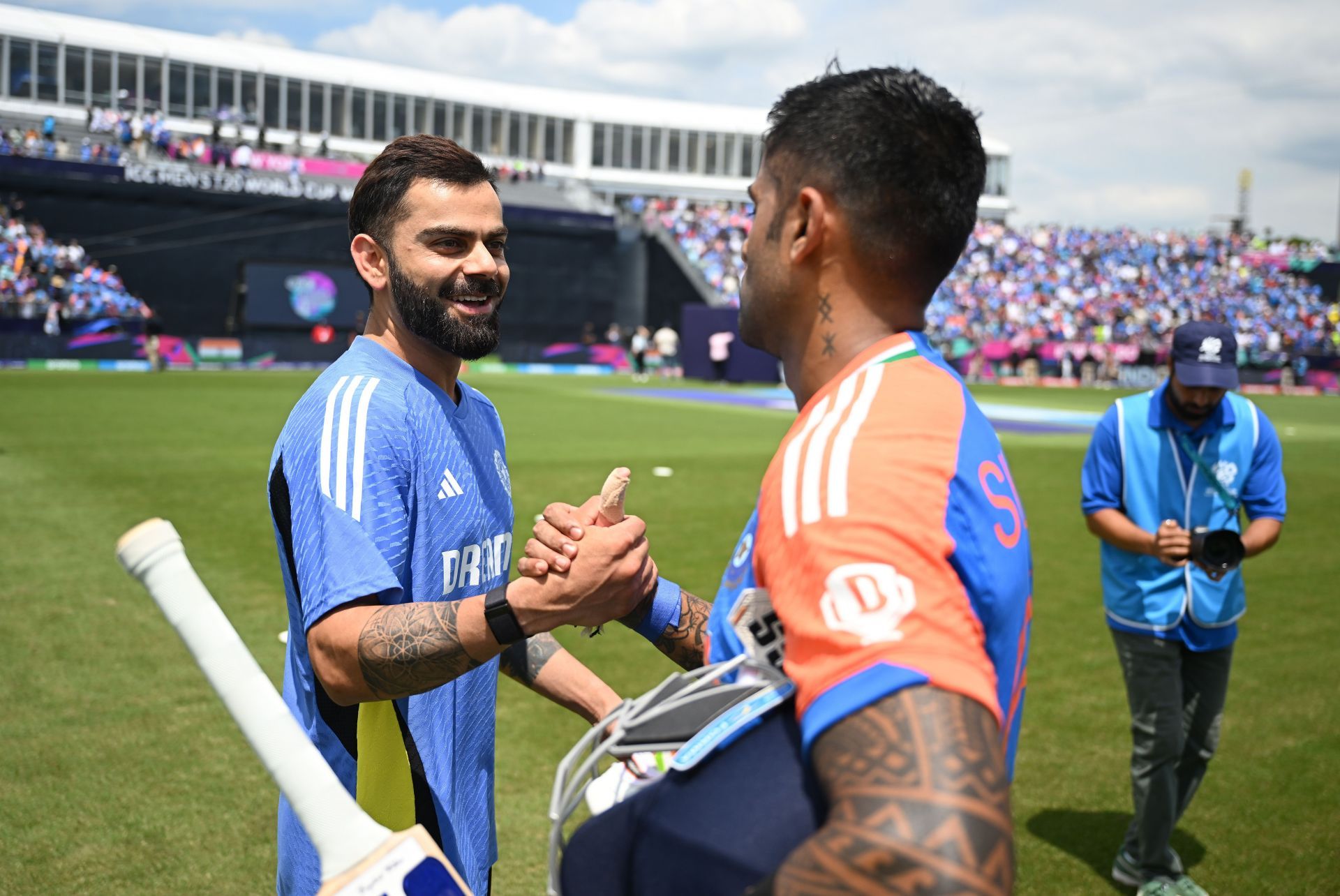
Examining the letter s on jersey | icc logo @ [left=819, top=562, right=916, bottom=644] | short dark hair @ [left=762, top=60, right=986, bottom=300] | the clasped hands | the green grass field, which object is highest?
short dark hair @ [left=762, top=60, right=986, bottom=300]

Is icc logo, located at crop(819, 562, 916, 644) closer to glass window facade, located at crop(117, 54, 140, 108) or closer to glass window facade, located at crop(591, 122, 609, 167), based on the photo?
glass window facade, located at crop(117, 54, 140, 108)

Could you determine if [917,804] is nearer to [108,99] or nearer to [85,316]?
[85,316]

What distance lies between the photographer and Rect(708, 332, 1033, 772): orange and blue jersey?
1260mm

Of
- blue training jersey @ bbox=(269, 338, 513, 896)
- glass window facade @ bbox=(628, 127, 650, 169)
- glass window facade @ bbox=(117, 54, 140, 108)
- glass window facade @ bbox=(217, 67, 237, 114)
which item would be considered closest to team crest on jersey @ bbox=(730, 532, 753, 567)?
blue training jersey @ bbox=(269, 338, 513, 896)

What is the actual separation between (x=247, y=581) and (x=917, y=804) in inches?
319

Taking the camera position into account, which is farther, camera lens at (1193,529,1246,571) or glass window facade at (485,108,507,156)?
glass window facade at (485,108,507,156)

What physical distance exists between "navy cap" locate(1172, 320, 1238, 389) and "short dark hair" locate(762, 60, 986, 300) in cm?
337

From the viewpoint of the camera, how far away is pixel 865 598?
1.28 meters

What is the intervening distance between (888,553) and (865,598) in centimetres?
6

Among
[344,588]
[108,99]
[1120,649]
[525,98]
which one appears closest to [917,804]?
[344,588]

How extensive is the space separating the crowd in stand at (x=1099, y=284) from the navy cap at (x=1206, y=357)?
137 feet

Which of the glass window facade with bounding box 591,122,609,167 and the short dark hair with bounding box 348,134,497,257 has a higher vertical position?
the glass window facade with bounding box 591,122,609,167

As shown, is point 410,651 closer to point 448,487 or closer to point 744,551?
point 448,487

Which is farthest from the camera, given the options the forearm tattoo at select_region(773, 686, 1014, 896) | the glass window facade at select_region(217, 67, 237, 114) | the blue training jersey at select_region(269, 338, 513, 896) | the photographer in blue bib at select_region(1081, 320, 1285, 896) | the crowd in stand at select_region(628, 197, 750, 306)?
the glass window facade at select_region(217, 67, 237, 114)
